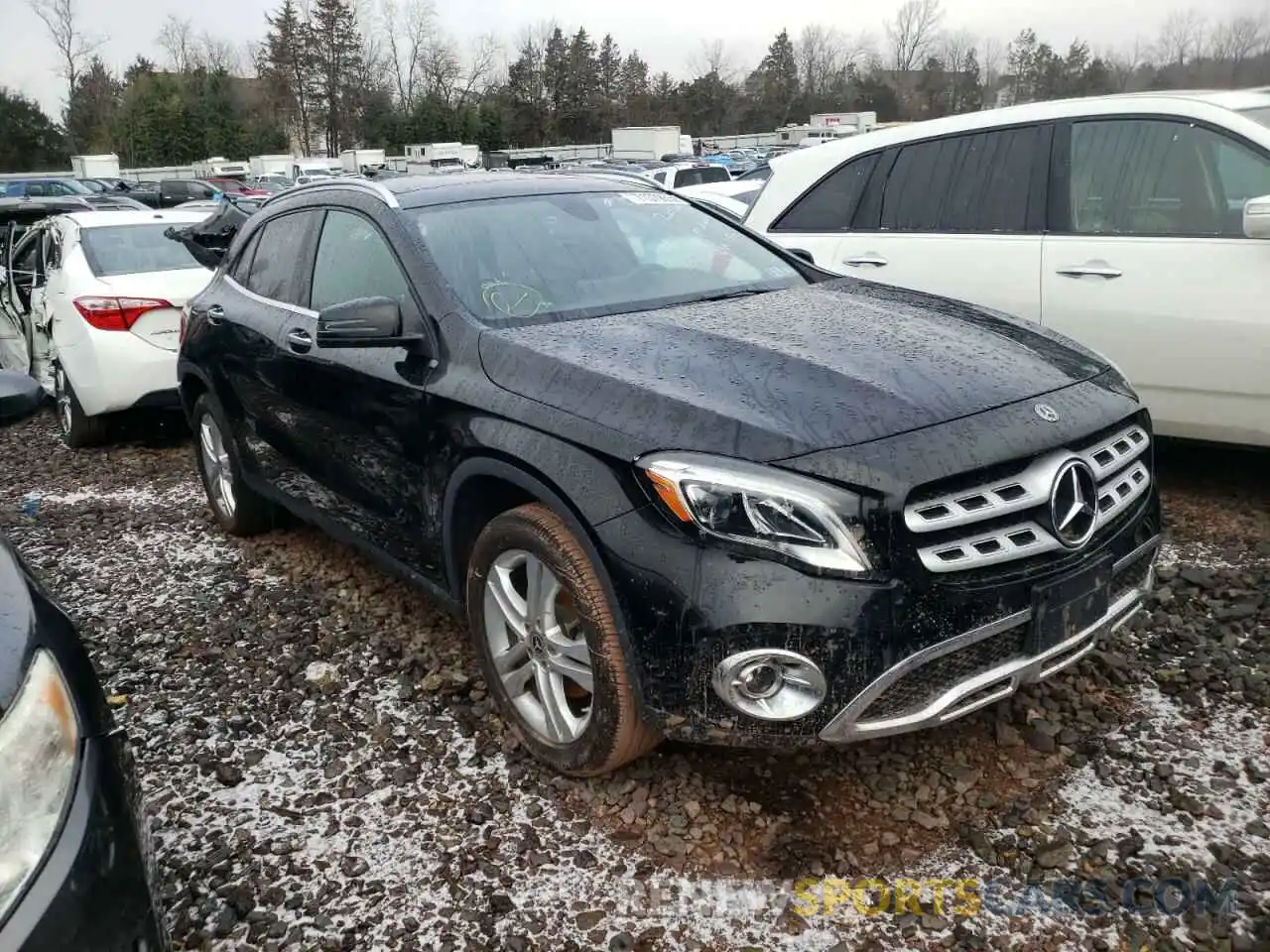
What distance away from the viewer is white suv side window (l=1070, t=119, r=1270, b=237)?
4.05 m

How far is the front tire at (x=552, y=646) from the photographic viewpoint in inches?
96.7

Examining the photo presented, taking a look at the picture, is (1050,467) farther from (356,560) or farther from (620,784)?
(356,560)

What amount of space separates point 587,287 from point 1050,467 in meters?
1.57

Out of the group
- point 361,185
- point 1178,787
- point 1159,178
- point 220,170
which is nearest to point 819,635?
point 1178,787

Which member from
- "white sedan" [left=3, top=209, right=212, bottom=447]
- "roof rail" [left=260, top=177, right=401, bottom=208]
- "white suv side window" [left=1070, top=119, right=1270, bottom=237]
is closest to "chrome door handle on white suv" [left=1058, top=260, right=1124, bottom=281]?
"white suv side window" [left=1070, top=119, right=1270, bottom=237]

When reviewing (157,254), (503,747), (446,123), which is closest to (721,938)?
(503,747)

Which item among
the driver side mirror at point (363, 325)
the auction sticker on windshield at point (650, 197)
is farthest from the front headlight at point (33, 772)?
the auction sticker on windshield at point (650, 197)

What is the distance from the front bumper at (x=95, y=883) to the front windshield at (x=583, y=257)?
1.71 meters

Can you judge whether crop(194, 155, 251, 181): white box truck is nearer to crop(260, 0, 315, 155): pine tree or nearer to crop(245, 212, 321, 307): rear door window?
crop(260, 0, 315, 155): pine tree

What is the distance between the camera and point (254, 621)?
4004 mm

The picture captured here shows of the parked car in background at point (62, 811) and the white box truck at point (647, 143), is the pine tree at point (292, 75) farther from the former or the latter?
the parked car in background at point (62, 811)

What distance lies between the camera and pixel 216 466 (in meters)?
4.99

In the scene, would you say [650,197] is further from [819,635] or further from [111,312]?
[111,312]

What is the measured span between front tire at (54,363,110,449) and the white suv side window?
613 centimetres
